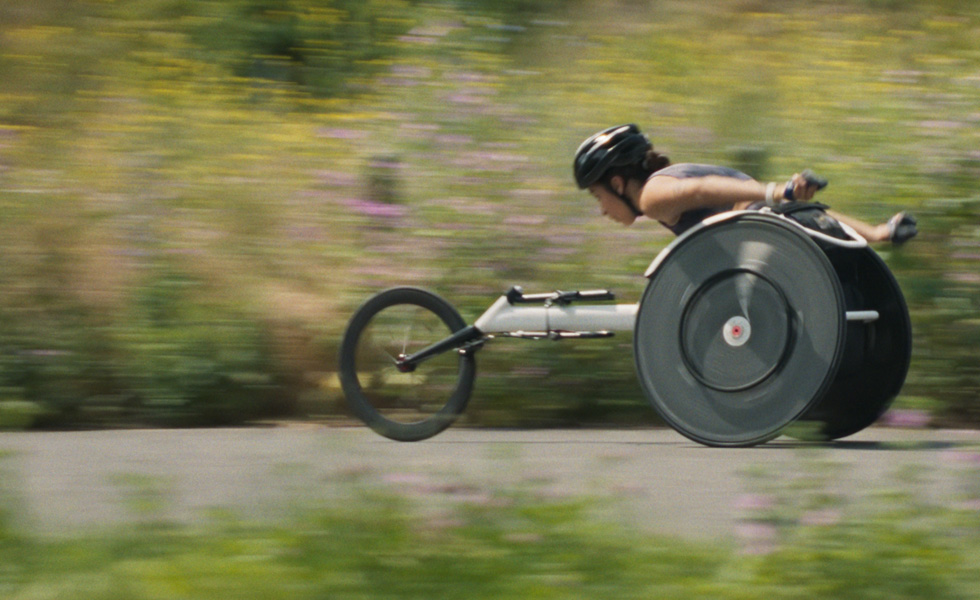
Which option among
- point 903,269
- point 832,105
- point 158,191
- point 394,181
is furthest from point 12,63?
point 903,269

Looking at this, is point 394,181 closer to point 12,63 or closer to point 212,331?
point 212,331

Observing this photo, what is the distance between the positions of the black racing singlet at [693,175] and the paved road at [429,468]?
843 mm

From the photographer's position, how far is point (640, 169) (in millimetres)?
5844

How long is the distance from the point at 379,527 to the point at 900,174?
3795 mm

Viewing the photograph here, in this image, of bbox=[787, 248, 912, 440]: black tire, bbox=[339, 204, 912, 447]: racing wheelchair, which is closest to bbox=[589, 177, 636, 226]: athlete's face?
bbox=[339, 204, 912, 447]: racing wheelchair

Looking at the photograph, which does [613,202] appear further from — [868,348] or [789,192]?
[868,348]

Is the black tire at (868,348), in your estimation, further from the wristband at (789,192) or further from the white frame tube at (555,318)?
Result: the white frame tube at (555,318)

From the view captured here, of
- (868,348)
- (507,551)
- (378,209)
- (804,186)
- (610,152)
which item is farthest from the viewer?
(378,209)

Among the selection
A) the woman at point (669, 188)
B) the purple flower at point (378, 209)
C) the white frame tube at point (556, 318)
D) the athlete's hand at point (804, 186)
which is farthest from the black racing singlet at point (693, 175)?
the purple flower at point (378, 209)

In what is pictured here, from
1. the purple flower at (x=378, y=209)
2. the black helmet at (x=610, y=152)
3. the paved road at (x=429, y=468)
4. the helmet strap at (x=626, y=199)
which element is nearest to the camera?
the paved road at (x=429, y=468)

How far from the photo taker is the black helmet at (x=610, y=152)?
225 inches

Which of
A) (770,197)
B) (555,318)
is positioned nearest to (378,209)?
(555,318)

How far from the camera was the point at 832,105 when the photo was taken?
25.7 feet

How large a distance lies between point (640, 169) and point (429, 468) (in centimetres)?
187
